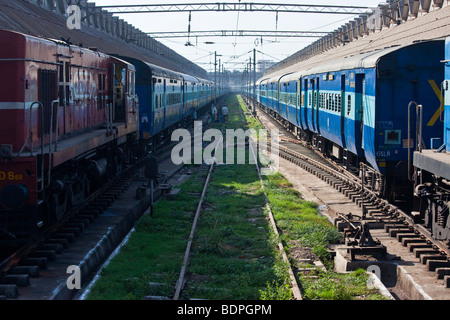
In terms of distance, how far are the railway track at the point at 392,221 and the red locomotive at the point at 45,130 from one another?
5606 millimetres

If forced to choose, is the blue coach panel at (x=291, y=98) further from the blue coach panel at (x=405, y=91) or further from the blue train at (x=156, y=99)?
the blue coach panel at (x=405, y=91)

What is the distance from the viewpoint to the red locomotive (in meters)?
9.66

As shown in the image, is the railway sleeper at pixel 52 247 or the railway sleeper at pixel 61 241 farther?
the railway sleeper at pixel 61 241

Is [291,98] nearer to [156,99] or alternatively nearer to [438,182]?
[156,99]

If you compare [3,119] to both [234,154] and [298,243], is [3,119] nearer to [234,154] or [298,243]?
[298,243]

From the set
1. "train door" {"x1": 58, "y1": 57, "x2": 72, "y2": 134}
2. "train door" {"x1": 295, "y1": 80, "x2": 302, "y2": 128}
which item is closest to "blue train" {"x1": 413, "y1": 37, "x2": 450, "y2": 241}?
"train door" {"x1": 58, "y1": 57, "x2": 72, "y2": 134}

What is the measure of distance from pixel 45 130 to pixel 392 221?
7.60 metres

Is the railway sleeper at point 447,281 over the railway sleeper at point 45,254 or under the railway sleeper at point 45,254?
under

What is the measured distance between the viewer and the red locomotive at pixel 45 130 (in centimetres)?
966

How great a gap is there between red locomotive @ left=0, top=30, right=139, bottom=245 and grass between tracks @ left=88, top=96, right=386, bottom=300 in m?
1.68

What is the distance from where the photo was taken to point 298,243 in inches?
462

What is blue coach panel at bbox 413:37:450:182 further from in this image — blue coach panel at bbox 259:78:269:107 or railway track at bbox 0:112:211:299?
blue coach panel at bbox 259:78:269:107

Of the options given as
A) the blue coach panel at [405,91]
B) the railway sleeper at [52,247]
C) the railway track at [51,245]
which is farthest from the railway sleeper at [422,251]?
the railway sleeper at [52,247]

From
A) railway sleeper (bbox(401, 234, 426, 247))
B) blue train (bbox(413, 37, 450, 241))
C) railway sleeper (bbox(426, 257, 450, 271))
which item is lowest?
railway sleeper (bbox(426, 257, 450, 271))
